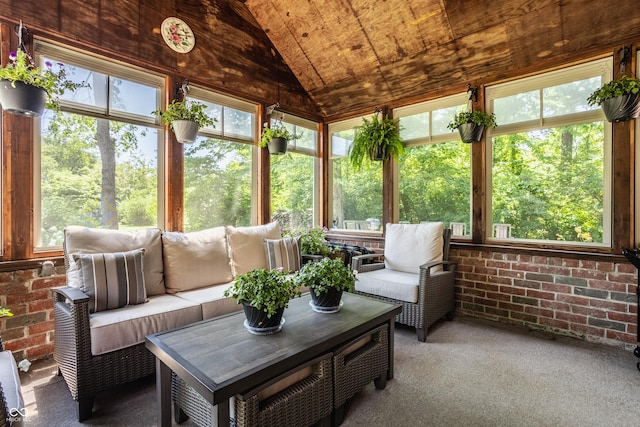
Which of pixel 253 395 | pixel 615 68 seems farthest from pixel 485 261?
pixel 253 395

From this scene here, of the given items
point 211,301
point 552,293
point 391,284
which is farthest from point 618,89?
point 211,301

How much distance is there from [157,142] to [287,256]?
1.76 meters

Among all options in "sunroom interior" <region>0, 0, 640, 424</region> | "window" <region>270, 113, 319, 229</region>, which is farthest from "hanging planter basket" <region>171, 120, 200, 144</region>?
"window" <region>270, 113, 319, 229</region>

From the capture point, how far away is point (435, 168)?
383 centimetres

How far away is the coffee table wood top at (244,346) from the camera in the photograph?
1.25 m

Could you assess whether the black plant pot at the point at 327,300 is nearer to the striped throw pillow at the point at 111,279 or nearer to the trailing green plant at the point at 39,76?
the striped throw pillow at the point at 111,279

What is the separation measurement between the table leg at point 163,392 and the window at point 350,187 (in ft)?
10.7

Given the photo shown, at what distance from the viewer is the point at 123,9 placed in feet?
9.36

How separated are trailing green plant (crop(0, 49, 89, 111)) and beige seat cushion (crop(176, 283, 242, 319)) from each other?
5.67 ft

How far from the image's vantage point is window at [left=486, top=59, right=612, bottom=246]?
286 cm

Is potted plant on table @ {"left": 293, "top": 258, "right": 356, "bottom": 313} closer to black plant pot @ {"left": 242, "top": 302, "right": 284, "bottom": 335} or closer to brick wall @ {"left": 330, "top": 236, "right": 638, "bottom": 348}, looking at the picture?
black plant pot @ {"left": 242, "top": 302, "right": 284, "bottom": 335}

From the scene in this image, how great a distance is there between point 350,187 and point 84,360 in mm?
3627

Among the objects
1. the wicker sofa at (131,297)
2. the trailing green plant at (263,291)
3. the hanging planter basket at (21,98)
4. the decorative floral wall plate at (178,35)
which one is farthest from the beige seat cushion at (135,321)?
the decorative floral wall plate at (178,35)

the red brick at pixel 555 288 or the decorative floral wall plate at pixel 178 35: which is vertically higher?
the decorative floral wall plate at pixel 178 35
